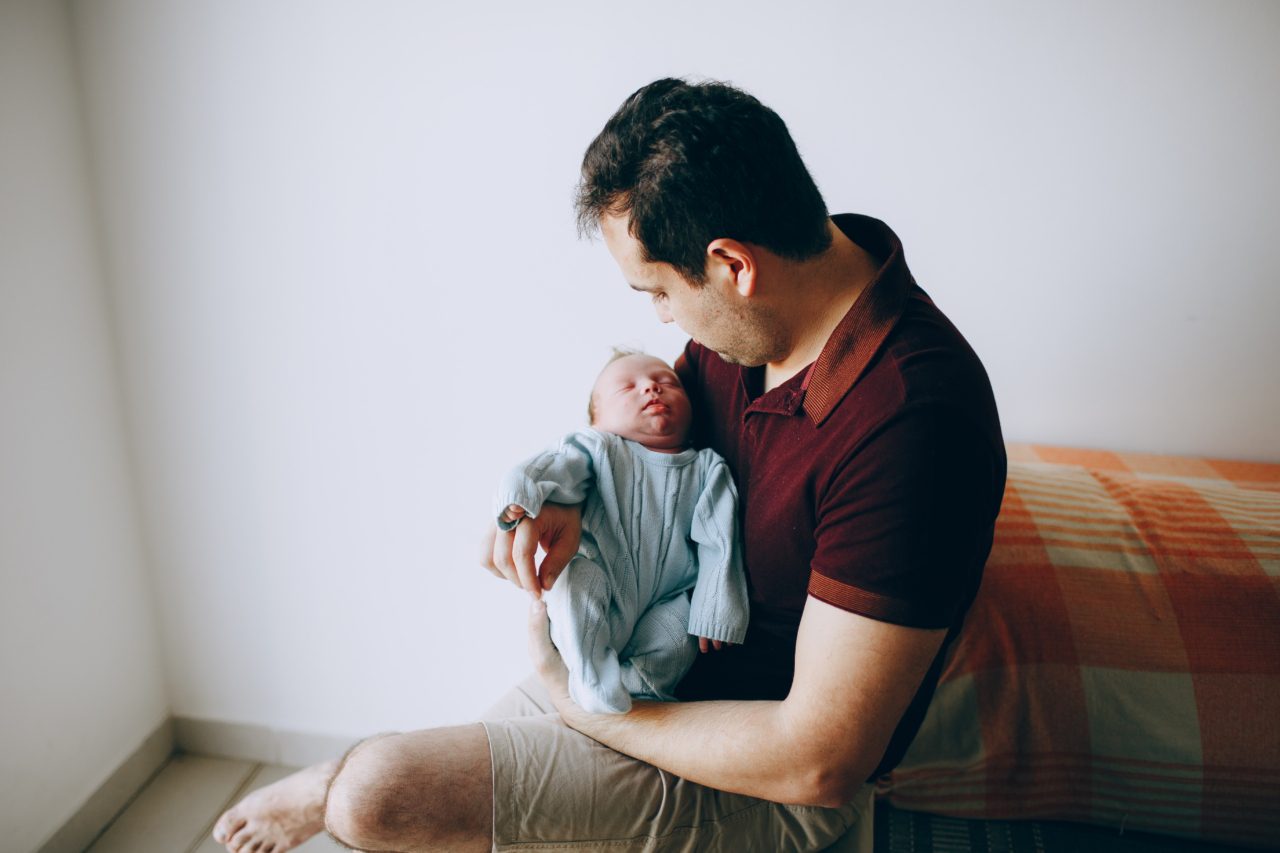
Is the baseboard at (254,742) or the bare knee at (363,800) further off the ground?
the bare knee at (363,800)

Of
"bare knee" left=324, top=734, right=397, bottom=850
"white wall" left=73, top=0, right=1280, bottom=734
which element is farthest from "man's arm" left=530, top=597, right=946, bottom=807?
"white wall" left=73, top=0, right=1280, bottom=734

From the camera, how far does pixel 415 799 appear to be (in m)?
1.04

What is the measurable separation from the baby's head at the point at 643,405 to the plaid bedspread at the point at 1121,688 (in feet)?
1.72

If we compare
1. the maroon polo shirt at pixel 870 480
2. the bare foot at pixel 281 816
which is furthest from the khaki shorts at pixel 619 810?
the bare foot at pixel 281 816

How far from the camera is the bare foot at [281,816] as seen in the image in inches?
49.2

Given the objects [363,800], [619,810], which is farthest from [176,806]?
[619,810]

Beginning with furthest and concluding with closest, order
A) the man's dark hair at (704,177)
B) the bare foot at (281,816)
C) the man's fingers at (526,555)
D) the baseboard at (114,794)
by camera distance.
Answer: the baseboard at (114,794) < the bare foot at (281,816) < the man's fingers at (526,555) < the man's dark hair at (704,177)

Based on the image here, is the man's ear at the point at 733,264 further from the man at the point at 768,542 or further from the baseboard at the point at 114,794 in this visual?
the baseboard at the point at 114,794

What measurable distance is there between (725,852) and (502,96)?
4.47 ft

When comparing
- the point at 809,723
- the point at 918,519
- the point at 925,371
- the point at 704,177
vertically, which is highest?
the point at 704,177

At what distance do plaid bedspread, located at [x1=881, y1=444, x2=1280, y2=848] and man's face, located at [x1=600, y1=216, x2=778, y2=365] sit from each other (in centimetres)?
53

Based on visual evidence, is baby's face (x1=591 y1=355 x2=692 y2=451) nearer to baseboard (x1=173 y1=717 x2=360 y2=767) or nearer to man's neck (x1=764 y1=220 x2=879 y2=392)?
man's neck (x1=764 y1=220 x2=879 y2=392)

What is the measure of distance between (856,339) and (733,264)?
7.0 inches

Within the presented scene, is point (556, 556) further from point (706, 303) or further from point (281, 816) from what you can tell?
point (281, 816)
